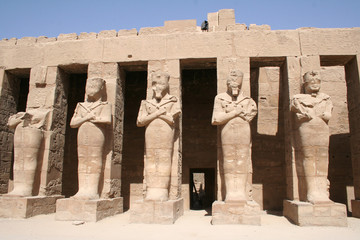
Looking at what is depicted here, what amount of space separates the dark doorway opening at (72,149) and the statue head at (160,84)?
3.77 meters

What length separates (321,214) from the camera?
5.80 m

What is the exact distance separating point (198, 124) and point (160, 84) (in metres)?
3.11

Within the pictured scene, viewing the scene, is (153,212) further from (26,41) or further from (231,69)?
(26,41)

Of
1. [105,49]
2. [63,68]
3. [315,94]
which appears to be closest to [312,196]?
[315,94]

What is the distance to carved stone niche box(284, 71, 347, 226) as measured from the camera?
19.1 ft

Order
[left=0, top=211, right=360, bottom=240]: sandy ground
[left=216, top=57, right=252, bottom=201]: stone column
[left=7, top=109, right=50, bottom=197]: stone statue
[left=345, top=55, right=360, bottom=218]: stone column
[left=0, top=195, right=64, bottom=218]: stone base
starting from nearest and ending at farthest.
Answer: [left=0, top=211, right=360, bottom=240]: sandy ground, [left=0, top=195, right=64, bottom=218]: stone base, [left=7, top=109, right=50, bottom=197]: stone statue, [left=345, top=55, right=360, bottom=218]: stone column, [left=216, top=57, right=252, bottom=201]: stone column

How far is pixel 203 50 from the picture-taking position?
7602mm

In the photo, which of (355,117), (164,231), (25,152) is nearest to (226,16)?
(355,117)

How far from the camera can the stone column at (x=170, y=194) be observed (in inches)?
235

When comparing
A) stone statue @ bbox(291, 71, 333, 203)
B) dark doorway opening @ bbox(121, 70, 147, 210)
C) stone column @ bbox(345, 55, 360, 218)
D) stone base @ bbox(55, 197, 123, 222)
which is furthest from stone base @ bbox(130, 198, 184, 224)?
stone column @ bbox(345, 55, 360, 218)

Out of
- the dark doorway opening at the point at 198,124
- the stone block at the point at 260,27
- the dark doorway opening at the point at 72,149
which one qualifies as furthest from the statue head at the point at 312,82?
the dark doorway opening at the point at 72,149

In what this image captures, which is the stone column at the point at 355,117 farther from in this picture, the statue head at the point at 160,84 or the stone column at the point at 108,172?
the stone column at the point at 108,172

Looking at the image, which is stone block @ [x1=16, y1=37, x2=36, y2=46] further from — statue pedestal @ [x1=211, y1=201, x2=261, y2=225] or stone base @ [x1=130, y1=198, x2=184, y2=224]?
statue pedestal @ [x1=211, y1=201, x2=261, y2=225]

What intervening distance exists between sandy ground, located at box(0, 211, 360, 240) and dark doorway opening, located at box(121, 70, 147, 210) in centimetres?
287
